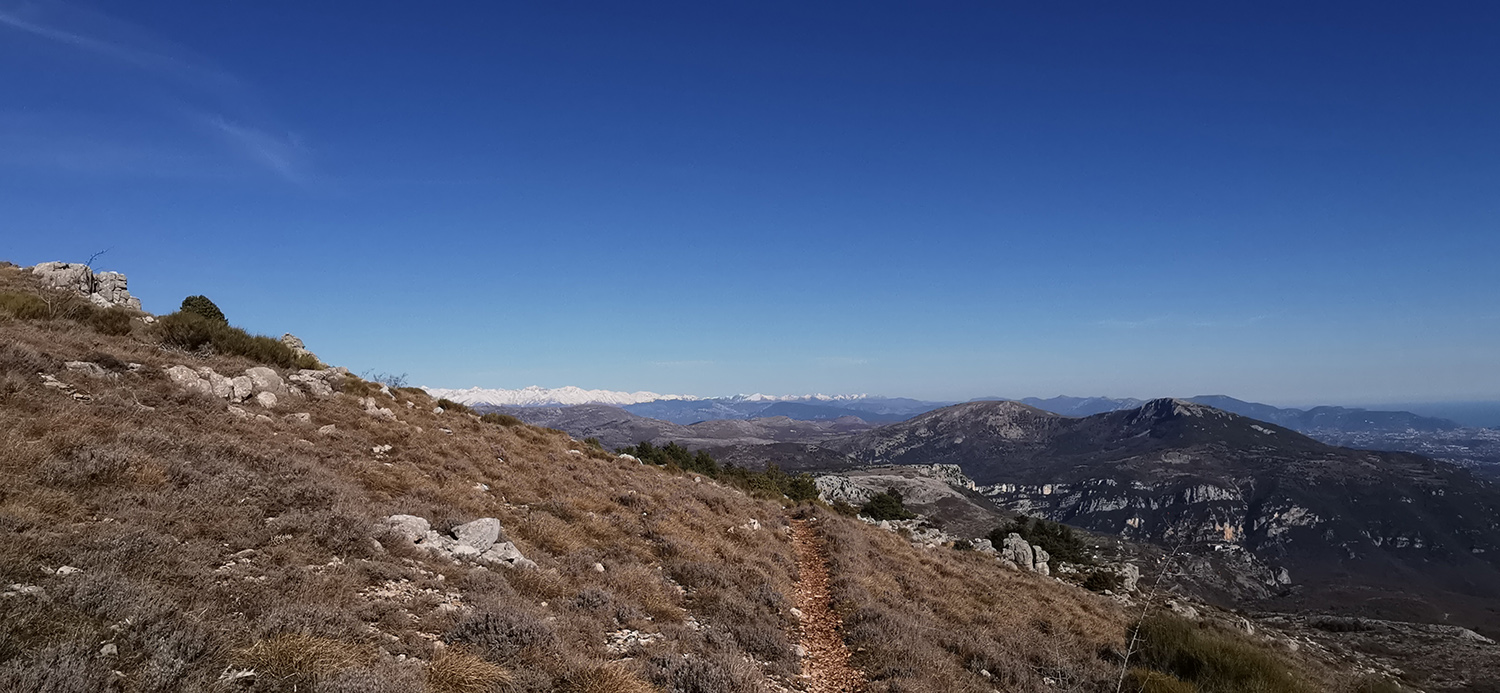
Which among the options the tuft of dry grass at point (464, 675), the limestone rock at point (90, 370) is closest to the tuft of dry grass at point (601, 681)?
the tuft of dry grass at point (464, 675)

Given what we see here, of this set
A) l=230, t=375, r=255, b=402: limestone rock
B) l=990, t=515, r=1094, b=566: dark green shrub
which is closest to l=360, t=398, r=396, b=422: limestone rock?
l=230, t=375, r=255, b=402: limestone rock

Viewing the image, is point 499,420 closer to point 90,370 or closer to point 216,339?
point 216,339

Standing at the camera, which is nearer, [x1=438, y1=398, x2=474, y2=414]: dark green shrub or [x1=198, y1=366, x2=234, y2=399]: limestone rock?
[x1=198, y1=366, x2=234, y2=399]: limestone rock

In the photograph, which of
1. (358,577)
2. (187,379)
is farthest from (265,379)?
(358,577)

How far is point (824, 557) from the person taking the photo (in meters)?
20.5

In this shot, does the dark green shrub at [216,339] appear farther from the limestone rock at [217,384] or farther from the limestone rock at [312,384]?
the limestone rock at [217,384]

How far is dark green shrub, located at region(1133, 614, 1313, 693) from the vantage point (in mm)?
11320

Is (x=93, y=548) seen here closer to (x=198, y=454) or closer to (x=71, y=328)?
(x=198, y=454)

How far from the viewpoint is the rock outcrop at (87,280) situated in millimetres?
22625

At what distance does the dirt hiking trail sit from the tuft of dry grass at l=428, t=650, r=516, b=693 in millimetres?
5406

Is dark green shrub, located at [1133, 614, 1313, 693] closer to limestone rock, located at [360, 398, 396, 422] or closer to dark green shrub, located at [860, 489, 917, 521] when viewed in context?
limestone rock, located at [360, 398, 396, 422]

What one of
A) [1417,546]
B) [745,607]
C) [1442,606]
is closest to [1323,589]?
[1442,606]

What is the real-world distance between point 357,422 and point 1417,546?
235165mm

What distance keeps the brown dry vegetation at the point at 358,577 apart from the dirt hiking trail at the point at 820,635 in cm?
41
